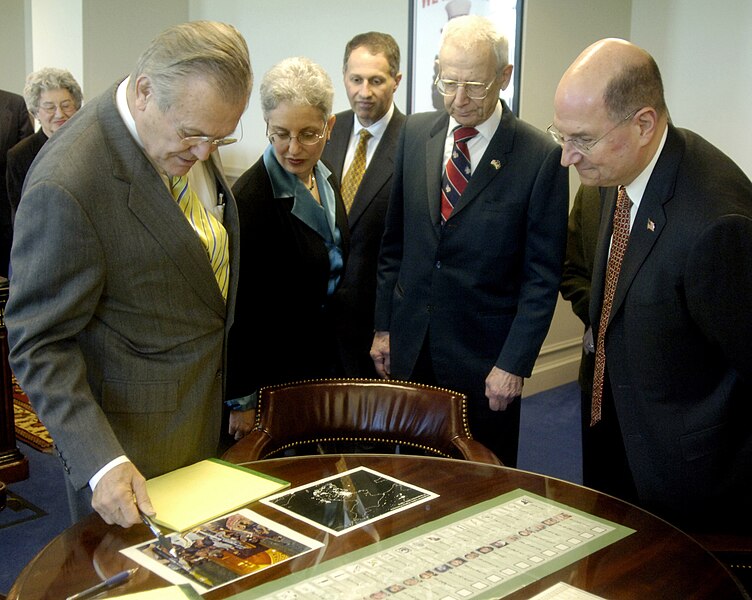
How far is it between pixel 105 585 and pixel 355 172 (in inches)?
91.9

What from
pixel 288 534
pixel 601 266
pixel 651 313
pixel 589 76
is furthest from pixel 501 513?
pixel 589 76

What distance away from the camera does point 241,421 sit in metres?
2.46

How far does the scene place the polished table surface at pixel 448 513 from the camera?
1364mm

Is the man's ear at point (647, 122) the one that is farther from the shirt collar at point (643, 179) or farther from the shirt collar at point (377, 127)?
the shirt collar at point (377, 127)

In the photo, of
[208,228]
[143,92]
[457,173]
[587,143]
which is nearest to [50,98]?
[457,173]

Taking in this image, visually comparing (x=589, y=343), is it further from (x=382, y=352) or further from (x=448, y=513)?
(x=448, y=513)

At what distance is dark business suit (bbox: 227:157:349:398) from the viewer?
2.38 metres

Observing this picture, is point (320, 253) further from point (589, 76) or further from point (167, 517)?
point (167, 517)

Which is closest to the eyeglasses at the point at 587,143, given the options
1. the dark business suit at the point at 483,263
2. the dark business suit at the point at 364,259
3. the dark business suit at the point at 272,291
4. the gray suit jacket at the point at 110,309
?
the dark business suit at the point at 483,263

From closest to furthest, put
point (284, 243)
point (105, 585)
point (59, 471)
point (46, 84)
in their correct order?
point (105, 585) < point (284, 243) < point (59, 471) < point (46, 84)

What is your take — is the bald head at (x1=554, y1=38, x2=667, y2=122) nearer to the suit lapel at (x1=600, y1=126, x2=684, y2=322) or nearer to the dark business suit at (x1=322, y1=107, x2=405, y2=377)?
the suit lapel at (x1=600, y1=126, x2=684, y2=322)

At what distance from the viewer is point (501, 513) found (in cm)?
165

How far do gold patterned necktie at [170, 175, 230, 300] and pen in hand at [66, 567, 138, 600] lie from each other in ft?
2.32

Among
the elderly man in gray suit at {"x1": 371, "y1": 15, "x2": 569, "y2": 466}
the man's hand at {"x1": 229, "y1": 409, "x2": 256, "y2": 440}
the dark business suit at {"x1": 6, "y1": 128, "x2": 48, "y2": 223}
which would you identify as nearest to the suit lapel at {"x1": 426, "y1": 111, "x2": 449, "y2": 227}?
the elderly man in gray suit at {"x1": 371, "y1": 15, "x2": 569, "y2": 466}
